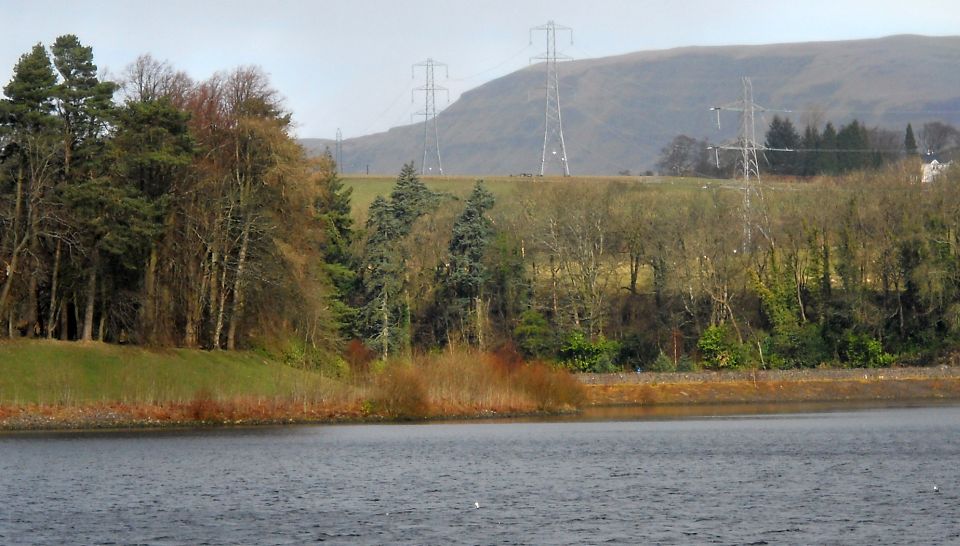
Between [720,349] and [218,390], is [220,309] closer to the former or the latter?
[218,390]

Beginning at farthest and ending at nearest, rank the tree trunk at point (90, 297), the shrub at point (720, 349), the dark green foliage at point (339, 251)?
the shrub at point (720, 349)
the dark green foliage at point (339, 251)
the tree trunk at point (90, 297)

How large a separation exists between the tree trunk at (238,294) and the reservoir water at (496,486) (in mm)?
18162

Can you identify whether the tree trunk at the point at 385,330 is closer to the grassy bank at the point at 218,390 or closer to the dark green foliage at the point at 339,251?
the dark green foliage at the point at 339,251

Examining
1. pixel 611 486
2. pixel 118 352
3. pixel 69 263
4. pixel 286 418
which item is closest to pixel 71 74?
pixel 69 263

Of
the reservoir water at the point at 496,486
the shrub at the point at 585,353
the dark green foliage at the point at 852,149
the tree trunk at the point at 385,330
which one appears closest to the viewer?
the reservoir water at the point at 496,486

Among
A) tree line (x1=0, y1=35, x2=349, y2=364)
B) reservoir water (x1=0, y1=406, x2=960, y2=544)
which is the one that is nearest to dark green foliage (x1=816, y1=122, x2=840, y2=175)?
tree line (x1=0, y1=35, x2=349, y2=364)

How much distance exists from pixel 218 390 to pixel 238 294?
10.4 metres

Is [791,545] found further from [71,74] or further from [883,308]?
[883,308]

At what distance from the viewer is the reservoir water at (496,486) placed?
32375 millimetres

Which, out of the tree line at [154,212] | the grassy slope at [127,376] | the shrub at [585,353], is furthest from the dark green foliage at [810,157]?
the grassy slope at [127,376]

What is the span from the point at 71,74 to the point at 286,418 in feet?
77.3

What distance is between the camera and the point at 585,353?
101938mm

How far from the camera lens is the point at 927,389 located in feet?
305

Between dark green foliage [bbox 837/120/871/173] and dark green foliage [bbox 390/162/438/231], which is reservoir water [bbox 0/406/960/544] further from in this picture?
dark green foliage [bbox 837/120/871/173]
